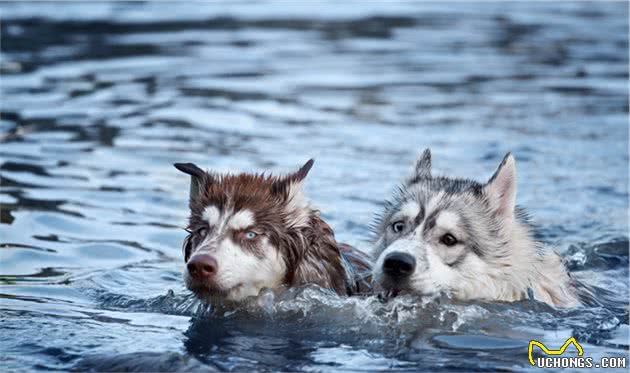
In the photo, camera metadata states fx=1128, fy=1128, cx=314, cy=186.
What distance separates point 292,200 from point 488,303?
170cm

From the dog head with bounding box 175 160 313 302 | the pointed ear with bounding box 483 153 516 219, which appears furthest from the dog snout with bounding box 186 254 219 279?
the pointed ear with bounding box 483 153 516 219

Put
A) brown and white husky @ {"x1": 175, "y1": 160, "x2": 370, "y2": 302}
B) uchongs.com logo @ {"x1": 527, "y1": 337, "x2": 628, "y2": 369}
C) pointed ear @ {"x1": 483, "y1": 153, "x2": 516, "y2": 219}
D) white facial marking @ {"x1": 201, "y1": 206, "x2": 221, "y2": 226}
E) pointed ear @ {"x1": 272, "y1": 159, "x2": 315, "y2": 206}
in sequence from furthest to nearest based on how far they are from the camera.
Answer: pointed ear @ {"x1": 483, "y1": 153, "x2": 516, "y2": 219}
pointed ear @ {"x1": 272, "y1": 159, "x2": 315, "y2": 206}
white facial marking @ {"x1": 201, "y1": 206, "x2": 221, "y2": 226}
brown and white husky @ {"x1": 175, "y1": 160, "x2": 370, "y2": 302}
uchongs.com logo @ {"x1": 527, "y1": 337, "x2": 628, "y2": 369}

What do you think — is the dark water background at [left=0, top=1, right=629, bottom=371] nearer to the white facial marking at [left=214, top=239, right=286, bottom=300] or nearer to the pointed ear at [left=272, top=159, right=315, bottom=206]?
the white facial marking at [left=214, top=239, right=286, bottom=300]

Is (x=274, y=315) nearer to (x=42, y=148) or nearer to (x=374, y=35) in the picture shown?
(x=42, y=148)

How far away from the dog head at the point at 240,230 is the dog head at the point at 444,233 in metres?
0.76

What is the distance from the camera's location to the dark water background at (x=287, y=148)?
8203 millimetres

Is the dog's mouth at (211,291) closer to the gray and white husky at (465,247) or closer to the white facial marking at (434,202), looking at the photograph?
the gray and white husky at (465,247)

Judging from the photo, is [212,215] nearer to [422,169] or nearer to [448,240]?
[448,240]

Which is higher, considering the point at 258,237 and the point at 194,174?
the point at 194,174

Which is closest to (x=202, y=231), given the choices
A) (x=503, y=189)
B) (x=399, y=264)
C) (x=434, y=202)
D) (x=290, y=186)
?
(x=290, y=186)

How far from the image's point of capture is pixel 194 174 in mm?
8688

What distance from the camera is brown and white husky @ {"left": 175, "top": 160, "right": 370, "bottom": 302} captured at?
26.6 feet

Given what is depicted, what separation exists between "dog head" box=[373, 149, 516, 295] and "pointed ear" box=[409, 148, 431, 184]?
0.30 ft

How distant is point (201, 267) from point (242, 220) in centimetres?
67
